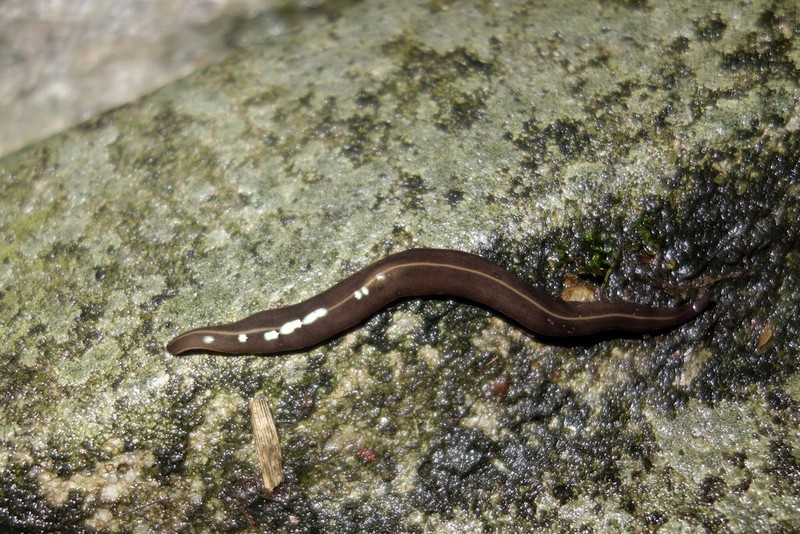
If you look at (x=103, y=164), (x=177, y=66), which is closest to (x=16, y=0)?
(x=177, y=66)

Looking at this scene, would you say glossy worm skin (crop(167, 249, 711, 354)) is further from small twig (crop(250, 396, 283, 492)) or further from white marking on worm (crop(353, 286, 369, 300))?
small twig (crop(250, 396, 283, 492))

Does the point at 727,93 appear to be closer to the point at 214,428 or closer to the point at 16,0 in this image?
the point at 214,428

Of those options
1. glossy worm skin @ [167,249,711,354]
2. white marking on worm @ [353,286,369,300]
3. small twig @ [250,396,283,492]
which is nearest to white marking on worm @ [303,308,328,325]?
glossy worm skin @ [167,249,711,354]

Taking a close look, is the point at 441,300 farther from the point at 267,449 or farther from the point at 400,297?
the point at 267,449

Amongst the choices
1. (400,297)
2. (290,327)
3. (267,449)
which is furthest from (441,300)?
(267,449)

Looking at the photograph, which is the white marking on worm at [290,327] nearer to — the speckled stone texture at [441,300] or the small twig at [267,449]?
the speckled stone texture at [441,300]

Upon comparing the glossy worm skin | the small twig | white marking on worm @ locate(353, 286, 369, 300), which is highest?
white marking on worm @ locate(353, 286, 369, 300)

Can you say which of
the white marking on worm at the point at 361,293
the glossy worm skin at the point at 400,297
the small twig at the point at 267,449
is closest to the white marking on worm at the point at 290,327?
the glossy worm skin at the point at 400,297
